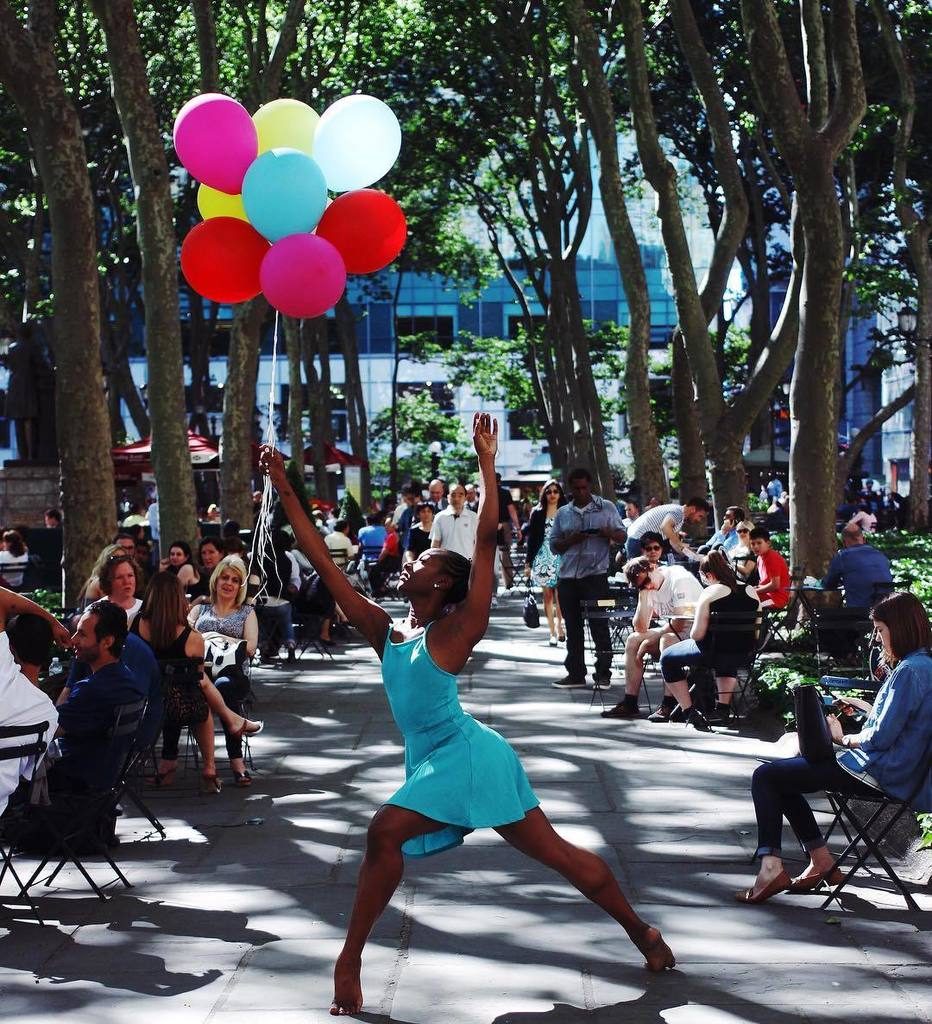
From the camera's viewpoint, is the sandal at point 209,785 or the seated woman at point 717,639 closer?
the sandal at point 209,785

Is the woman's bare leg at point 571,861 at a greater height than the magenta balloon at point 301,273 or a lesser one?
lesser

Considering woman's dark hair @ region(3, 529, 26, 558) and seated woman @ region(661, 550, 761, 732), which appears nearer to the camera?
seated woman @ region(661, 550, 761, 732)

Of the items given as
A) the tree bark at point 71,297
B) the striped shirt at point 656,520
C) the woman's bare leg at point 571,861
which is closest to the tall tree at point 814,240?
the striped shirt at point 656,520

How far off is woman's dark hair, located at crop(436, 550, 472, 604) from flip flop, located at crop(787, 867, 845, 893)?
238 cm

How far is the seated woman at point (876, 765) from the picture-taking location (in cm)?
675

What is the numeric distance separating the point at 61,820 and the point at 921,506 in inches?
1184

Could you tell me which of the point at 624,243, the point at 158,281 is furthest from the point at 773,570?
the point at 624,243

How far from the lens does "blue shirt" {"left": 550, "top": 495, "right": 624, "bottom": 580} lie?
14.6 meters

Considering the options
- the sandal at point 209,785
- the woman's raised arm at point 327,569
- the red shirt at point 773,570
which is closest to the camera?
the woman's raised arm at point 327,569

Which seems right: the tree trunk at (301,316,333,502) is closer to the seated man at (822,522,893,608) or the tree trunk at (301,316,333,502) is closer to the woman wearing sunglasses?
the woman wearing sunglasses

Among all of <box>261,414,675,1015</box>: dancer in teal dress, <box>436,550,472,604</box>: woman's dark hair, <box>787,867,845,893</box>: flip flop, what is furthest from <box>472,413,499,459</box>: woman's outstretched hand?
<box>787,867,845,893</box>: flip flop

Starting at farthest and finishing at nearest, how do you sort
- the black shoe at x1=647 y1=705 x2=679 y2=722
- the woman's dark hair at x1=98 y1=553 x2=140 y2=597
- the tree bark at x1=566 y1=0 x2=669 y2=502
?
the tree bark at x1=566 y1=0 x2=669 y2=502 < the black shoe at x1=647 y1=705 x2=679 y2=722 < the woman's dark hair at x1=98 y1=553 x2=140 y2=597

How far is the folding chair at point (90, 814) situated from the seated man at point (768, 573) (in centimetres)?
704

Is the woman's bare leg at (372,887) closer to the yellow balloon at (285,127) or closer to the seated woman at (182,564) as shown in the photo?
the yellow balloon at (285,127)
